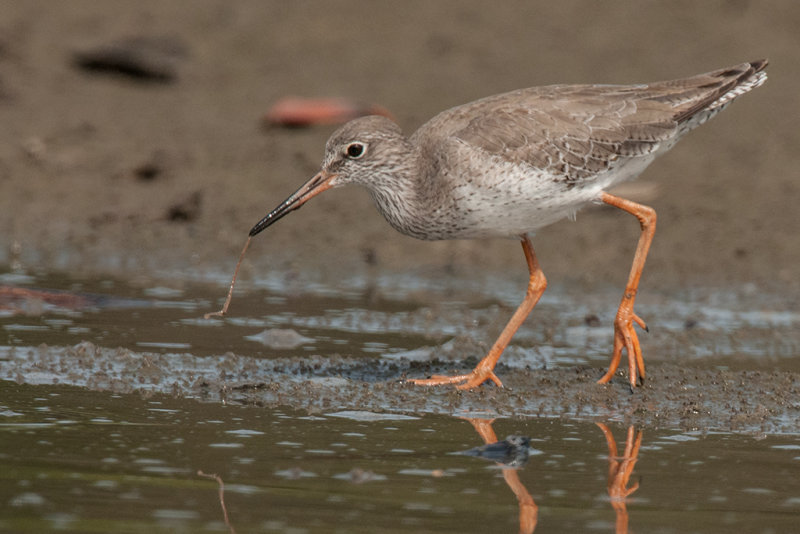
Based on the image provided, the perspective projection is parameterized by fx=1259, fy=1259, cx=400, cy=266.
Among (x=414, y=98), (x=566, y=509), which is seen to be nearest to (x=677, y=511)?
(x=566, y=509)

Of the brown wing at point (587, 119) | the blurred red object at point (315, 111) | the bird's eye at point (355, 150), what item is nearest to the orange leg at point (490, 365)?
the brown wing at point (587, 119)

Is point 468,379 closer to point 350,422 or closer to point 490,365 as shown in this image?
point 490,365

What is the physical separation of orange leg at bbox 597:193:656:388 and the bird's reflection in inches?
36.9

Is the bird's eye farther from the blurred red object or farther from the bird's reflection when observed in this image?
the blurred red object

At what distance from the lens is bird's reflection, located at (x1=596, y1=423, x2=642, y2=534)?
4805 mm

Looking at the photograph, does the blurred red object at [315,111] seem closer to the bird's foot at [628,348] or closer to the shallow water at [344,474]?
the bird's foot at [628,348]

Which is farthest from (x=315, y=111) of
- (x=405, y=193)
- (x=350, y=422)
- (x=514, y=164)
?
(x=350, y=422)

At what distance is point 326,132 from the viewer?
13.3m

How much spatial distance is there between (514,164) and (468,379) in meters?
1.27

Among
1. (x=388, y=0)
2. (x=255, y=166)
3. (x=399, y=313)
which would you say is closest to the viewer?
(x=399, y=313)

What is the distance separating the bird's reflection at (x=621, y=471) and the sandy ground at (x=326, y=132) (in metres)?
4.57

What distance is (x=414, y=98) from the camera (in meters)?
14.1

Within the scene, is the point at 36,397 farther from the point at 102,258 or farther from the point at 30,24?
the point at 30,24

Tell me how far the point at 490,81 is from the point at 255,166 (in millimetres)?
3203
